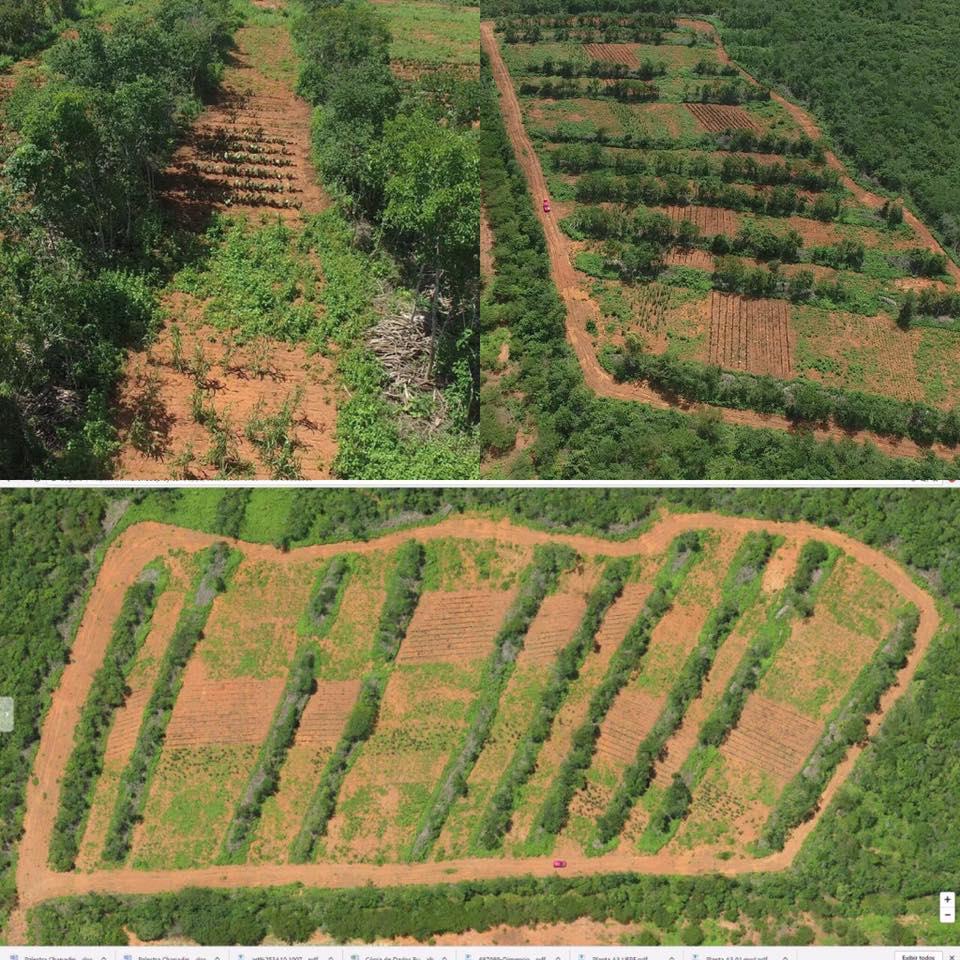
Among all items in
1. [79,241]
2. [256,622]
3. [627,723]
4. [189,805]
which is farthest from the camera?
[79,241]

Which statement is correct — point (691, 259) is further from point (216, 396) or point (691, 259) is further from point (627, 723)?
point (216, 396)

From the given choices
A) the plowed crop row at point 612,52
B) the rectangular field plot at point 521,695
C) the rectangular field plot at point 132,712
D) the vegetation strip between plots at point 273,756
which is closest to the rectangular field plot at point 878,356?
the rectangular field plot at point 521,695

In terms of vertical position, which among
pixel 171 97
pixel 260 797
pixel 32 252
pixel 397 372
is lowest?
pixel 260 797

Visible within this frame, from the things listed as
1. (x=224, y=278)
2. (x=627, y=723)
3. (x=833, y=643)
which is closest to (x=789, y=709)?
(x=833, y=643)

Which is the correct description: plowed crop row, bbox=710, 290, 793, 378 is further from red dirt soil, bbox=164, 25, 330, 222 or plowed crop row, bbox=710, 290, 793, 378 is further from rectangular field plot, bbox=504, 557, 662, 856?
red dirt soil, bbox=164, 25, 330, 222

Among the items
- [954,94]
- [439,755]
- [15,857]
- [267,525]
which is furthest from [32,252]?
[954,94]

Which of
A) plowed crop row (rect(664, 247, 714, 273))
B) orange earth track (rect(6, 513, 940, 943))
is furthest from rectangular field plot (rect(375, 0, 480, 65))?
orange earth track (rect(6, 513, 940, 943))

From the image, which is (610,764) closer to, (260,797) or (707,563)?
(707,563)

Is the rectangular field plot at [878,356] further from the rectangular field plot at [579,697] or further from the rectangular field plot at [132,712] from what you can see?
the rectangular field plot at [132,712]
